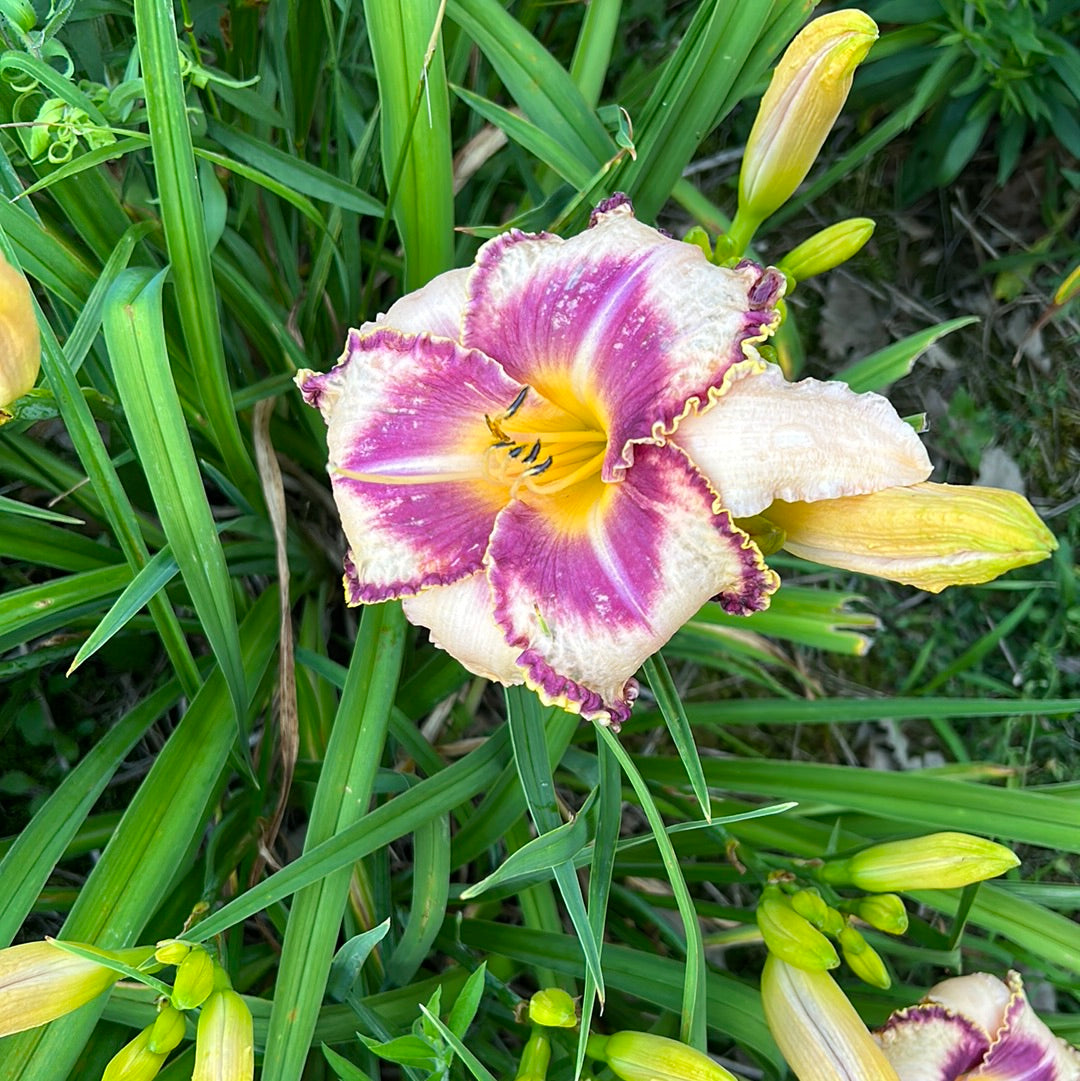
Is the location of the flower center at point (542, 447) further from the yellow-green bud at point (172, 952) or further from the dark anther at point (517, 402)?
the yellow-green bud at point (172, 952)

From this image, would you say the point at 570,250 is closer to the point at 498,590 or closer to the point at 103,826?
the point at 498,590

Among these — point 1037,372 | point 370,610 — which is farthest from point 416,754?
point 1037,372

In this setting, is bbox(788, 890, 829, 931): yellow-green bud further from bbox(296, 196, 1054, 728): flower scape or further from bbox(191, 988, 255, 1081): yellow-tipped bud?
bbox(191, 988, 255, 1081): yellow-tipped bud

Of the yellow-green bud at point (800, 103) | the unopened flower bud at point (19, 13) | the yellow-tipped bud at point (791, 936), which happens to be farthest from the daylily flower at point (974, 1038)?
the unopened flower bud at point (19, 13)

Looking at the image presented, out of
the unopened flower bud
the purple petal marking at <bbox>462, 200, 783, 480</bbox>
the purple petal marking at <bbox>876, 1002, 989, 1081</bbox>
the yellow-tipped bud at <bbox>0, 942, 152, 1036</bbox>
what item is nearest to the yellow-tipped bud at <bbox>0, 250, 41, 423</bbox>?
the unopened flower bud

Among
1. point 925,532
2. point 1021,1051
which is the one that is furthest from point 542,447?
point 1021,1051

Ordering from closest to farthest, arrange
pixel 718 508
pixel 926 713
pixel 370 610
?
pixel 718 508, pixel 370 610, pixel 926 713
